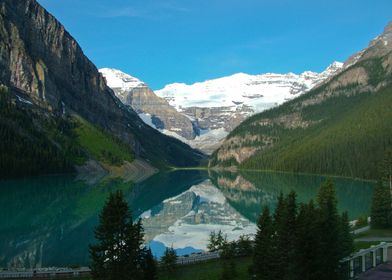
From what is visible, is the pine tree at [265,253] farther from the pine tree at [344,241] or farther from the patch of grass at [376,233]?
the patch of grass at [376,233]

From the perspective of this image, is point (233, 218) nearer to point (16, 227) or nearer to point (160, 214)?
point (160, 214)

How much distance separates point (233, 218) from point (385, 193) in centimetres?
4267

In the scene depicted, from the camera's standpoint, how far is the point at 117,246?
32.2 metres

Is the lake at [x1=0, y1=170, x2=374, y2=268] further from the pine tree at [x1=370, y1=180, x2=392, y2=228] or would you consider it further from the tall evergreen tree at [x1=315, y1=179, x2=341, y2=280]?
the tall evergreen tree at [x1=315, y1=179, x2=341, y2=280]

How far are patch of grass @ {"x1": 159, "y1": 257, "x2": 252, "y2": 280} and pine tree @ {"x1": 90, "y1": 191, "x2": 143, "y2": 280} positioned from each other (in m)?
13.2

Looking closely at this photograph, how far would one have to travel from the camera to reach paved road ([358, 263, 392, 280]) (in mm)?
41812

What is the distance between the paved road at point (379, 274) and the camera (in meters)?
41.8

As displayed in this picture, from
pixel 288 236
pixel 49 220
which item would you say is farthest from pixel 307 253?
pixel 49 220

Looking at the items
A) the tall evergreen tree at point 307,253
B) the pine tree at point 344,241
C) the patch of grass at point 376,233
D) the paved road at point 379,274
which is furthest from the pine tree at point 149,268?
the patch of grass at point 376,233

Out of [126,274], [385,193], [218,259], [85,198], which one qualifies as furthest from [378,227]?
[85,198]

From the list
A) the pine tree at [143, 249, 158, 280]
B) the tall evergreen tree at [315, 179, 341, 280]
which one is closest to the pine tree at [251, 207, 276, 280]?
the tall evergreen tree at [315, 179, 341, 280]

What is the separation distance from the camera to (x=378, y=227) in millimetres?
77625

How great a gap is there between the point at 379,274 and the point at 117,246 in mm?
24167

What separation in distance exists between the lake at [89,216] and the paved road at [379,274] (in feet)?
109
